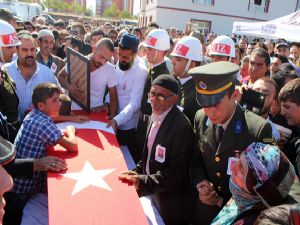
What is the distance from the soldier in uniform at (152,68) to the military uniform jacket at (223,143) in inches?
43.7

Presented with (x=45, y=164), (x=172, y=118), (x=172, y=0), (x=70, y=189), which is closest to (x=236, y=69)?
(x=172, y=118)

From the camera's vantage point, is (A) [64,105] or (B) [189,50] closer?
(A) [64,105]

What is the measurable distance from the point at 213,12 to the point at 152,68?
2900 cm

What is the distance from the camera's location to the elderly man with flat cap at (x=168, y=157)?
2295 millimetres

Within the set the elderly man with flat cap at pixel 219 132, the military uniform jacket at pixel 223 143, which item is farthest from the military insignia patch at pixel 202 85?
the military uniform jacket at pixel 223 143

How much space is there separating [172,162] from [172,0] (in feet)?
95.2

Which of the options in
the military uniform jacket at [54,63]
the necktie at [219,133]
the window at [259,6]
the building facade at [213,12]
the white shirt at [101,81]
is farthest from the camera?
the window at [259,6]

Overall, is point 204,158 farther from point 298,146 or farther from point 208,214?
point 298,146

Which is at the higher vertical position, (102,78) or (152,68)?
(152,68)

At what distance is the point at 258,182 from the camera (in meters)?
1.39

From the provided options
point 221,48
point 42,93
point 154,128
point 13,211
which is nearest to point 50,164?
point 13,211

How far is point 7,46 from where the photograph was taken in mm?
3711

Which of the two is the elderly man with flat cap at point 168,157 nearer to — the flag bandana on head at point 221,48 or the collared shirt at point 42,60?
the flag bandana on head at point 221,48

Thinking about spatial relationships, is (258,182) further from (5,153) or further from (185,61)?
(185,61)
